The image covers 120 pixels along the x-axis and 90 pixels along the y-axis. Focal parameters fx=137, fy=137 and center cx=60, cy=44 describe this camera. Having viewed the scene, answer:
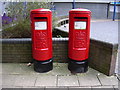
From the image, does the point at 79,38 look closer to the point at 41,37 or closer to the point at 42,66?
the point at 41,37

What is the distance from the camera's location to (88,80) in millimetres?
3129

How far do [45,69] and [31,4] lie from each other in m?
2.85

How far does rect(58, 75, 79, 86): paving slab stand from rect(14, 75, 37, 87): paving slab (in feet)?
1.95

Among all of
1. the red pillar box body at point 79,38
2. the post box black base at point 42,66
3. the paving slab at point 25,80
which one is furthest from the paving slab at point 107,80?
the paving slab at point 25,80

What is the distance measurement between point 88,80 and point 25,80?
144cm

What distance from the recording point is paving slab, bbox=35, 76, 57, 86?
2986mm

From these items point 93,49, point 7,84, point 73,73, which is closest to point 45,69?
point 73,73

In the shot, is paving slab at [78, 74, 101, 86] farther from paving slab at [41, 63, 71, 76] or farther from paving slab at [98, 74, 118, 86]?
paving slab at [41, 63, 71, 76]

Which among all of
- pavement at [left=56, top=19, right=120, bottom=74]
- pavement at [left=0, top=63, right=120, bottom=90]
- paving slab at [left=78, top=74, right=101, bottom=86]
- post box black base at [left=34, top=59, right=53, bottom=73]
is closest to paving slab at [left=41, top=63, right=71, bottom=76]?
pavement at [left=0, top=63, right=120, bottom=90]

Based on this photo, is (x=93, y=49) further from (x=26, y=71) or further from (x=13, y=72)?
(x=13, y=72)

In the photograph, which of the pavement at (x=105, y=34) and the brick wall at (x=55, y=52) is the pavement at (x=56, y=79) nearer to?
the brick wall at (x=55, y=52)

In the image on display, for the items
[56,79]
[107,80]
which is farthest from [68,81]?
[107,80]

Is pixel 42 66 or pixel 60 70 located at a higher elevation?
pixel 42 66

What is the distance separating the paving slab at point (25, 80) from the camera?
2982mm
